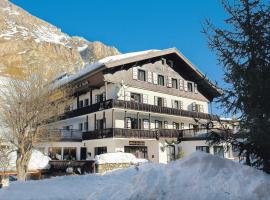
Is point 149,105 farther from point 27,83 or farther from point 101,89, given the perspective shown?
point 27,83

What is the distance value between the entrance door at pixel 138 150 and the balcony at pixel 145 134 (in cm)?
165

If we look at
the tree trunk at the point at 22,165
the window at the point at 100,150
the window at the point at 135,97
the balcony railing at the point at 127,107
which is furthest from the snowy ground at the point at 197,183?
the window at the point at 135,97

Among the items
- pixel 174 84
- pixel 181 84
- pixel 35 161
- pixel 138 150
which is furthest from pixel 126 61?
pixel 35 161

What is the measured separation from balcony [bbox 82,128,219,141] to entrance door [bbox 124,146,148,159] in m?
1.65

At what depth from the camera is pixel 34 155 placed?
2842 cm

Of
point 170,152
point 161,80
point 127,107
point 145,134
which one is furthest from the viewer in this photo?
point 161,80

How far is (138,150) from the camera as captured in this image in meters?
35.0

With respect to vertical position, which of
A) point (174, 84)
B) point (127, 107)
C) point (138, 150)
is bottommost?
point (138, 150)

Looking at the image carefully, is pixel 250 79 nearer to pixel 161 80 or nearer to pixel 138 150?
pixel 138 150

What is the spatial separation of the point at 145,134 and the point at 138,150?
2.00 metres

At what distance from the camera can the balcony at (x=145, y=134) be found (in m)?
32.1

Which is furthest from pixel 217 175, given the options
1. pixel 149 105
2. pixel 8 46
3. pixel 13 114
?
pixel 8 46

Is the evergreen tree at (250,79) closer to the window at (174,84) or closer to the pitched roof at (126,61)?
the pitched roof at (126,61)

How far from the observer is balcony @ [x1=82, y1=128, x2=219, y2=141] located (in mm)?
32062
